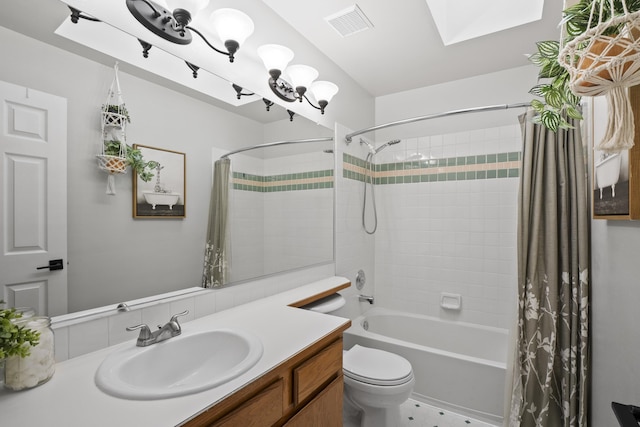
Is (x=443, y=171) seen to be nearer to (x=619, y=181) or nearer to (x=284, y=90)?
(x=284, y=90)

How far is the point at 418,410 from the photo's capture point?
206 centimetres

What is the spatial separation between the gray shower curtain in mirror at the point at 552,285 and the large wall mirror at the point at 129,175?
139cm

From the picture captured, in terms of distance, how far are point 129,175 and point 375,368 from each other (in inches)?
61.8

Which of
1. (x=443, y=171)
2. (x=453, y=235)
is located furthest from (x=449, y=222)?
(x=443, y=171)

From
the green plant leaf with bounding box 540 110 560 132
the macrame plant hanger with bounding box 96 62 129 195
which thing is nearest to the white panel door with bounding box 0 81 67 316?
the macrame plant hanger with bounding box 96 62 129 195

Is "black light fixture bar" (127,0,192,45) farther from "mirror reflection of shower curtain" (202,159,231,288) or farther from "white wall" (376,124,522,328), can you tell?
"white wall" (376,124,522,328)

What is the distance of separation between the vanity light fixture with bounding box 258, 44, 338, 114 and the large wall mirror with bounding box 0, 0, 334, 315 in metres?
0.12

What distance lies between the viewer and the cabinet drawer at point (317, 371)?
103 centimetres

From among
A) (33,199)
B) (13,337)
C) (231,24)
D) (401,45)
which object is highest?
(401,45)

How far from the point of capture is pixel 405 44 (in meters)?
2.20

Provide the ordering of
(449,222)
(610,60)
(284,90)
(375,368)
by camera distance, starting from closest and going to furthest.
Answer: (610,60) → (375,368) → (284,90) → (449,222)

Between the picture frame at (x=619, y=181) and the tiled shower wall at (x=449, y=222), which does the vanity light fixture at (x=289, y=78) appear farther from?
the picture frame at (x=619, y=181)

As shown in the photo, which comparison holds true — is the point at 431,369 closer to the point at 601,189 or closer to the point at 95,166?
the point at 601,189

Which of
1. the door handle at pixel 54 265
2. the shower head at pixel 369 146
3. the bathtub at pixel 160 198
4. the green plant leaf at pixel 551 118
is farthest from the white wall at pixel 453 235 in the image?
the door handle at pixel 54 265
